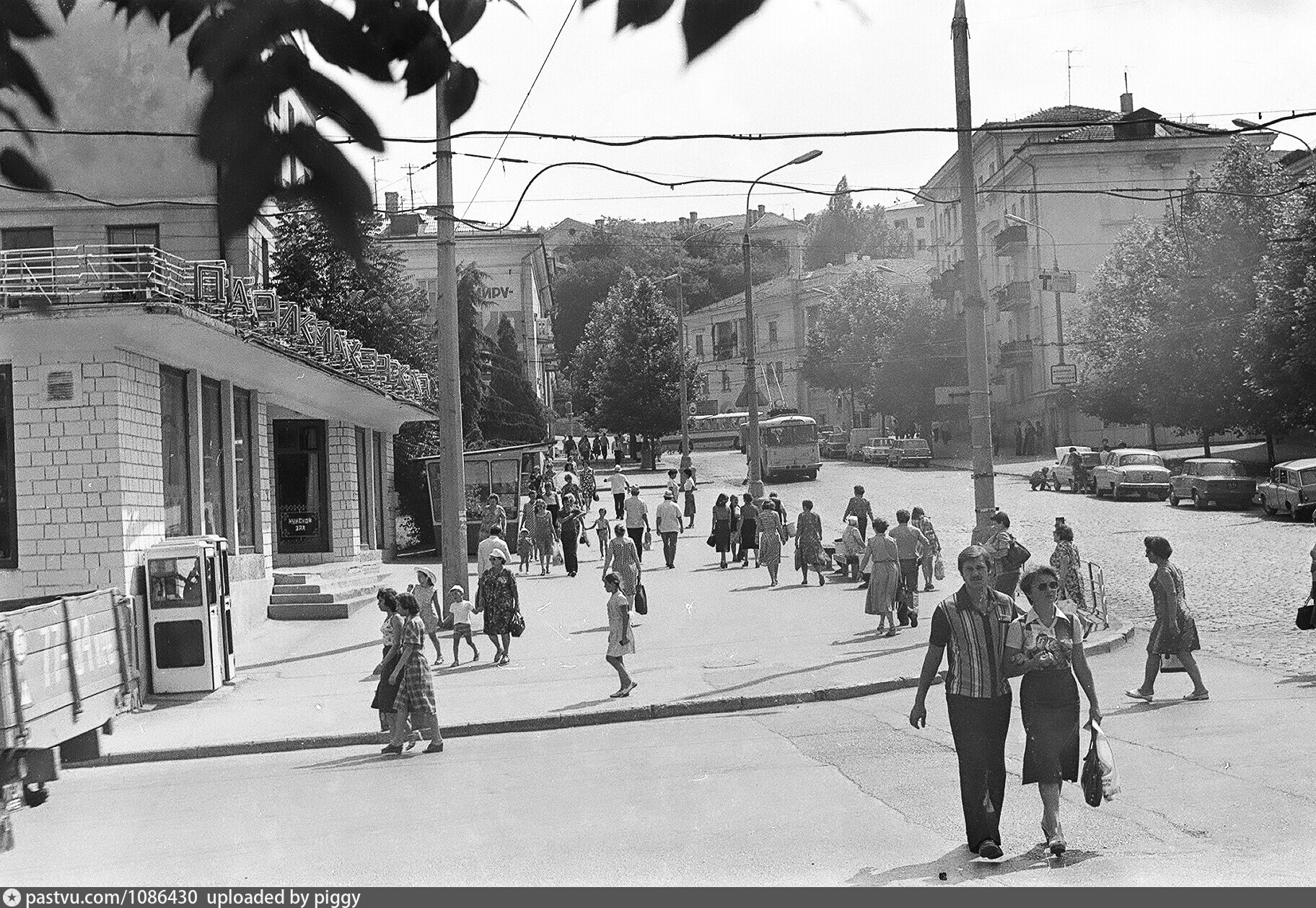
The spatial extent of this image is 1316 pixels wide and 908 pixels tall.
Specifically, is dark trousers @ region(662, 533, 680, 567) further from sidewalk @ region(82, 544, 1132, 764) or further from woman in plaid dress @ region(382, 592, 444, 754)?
woman in plaid dress @ region(382, 592, 444, 754)

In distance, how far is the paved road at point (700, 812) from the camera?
7754 mm

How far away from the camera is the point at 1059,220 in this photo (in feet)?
223

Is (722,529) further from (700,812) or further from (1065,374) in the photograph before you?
(1065,374)

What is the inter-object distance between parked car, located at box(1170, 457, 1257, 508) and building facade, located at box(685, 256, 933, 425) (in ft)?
170

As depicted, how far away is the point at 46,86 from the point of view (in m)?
2.74

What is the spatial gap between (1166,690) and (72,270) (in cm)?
1455

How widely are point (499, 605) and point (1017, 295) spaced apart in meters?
56.7

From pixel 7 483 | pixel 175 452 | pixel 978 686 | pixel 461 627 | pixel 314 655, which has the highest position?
pixel 175 452

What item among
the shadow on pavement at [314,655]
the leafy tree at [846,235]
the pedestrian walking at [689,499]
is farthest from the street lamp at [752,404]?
the leafy tree at [846,235]

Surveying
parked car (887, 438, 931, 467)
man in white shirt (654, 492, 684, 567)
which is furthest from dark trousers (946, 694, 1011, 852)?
parked car (887, 438, 931, 467)

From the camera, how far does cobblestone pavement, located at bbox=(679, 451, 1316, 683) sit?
19281mm

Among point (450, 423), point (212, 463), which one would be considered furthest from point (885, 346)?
point (450, 423)
